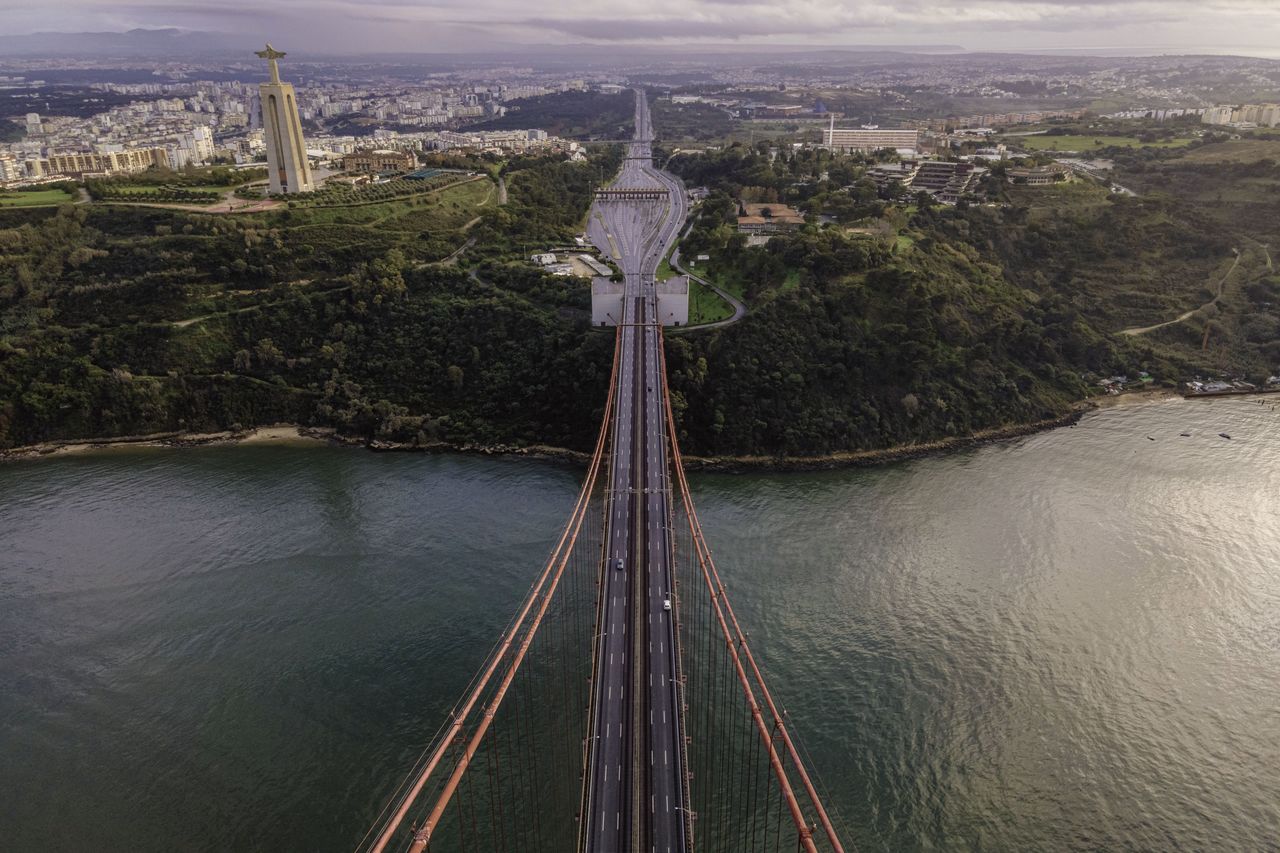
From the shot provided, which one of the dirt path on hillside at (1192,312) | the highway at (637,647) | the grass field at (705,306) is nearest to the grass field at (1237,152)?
the dirt path on hillside at (1192,312)

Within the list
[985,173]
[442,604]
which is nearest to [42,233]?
[442,604]

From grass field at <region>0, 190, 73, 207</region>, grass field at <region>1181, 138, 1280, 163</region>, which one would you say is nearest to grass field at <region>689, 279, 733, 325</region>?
grass field at <region>0, 190, 73, 207</region>

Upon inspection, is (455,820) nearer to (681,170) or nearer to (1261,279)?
(1261,279)

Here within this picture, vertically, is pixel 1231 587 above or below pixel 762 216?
below

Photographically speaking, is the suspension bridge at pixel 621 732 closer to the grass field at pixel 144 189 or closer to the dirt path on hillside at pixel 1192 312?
the dirt path on hillside at pixel 1192 312

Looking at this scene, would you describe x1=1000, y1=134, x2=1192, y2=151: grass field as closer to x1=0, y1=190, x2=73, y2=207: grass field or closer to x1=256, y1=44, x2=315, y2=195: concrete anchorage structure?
x1=256, y1=44, x2=315, y2=195: concrete anchorage structure

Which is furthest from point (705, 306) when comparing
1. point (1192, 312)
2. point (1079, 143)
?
point (1079, 143)
